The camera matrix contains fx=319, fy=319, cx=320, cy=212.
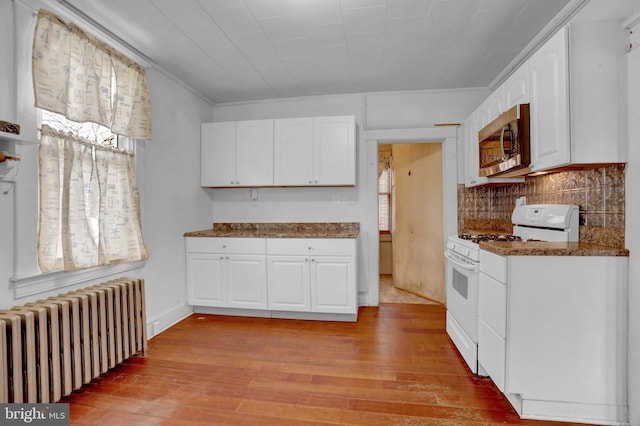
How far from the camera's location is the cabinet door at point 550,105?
5.91 ft

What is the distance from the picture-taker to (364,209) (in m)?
3.84

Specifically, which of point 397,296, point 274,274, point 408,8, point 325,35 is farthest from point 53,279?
point 397,296

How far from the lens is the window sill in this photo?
6.14ft

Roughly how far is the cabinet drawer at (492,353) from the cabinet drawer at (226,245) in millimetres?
2117

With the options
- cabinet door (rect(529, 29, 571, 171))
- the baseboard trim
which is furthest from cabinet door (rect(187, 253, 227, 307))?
cabinet door (rect(529, 29, 571, 171))

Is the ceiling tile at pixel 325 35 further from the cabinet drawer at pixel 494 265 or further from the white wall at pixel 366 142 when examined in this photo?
the cabinet drawer at pixel 494 265

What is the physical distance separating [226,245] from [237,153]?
1.08 m

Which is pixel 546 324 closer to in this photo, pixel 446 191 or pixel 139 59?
pixel 446 191

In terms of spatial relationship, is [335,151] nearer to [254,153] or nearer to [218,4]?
[254,153]

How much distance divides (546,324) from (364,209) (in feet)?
7.53

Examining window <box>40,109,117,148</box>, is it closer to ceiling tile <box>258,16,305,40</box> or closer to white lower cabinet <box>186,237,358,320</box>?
white lower cabinet <box>186,237,358,320</box>

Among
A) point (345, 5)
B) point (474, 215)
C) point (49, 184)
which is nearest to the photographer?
point (49, 184)

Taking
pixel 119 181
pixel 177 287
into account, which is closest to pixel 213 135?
pixel 119 181

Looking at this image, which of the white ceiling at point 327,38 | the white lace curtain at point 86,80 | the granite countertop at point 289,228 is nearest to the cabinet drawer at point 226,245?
the granite countertop at point 289,228
